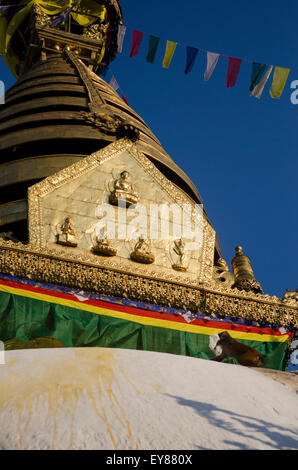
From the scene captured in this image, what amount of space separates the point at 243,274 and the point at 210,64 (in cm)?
857

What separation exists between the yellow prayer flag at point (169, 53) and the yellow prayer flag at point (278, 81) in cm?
389

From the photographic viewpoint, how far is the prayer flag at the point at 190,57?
687 inches

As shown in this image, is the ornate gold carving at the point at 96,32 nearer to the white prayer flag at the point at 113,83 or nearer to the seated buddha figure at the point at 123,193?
the white prayer flag at the point at 113,83

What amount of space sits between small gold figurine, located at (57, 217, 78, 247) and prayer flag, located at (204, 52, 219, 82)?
9.64m

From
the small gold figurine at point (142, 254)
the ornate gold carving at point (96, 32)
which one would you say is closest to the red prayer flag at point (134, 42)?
the ornate gold carving at point (96, 32)

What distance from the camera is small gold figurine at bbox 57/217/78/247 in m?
8.25

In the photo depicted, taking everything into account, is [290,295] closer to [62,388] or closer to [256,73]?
[62,388]

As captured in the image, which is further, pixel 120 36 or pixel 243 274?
pixel 120 36

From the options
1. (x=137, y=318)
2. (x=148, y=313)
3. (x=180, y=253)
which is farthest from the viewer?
(x=180, y=253)

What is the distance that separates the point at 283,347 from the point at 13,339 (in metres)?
3.64

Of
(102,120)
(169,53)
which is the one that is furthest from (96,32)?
(102,120)

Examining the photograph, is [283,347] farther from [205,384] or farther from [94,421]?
[94,421]

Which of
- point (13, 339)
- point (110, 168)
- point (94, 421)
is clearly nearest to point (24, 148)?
point (110, 168)

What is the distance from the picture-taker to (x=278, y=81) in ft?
49.5
